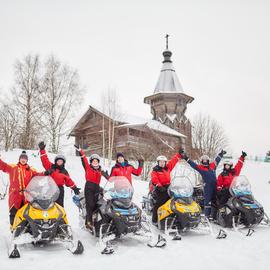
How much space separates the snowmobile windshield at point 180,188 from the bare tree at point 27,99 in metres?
18.8

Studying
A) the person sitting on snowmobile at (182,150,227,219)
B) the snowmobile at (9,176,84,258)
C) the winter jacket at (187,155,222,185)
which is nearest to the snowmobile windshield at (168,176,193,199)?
the person sitting on snowmobile at (182,150,227,219)

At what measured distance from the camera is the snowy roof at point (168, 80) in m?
47.8

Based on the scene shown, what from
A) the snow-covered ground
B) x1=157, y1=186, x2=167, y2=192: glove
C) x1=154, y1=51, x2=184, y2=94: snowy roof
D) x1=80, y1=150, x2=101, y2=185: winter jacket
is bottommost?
the snow-covered ground

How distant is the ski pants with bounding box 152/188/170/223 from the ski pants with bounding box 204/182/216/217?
1296 millimetres

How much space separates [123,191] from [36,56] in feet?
73.5

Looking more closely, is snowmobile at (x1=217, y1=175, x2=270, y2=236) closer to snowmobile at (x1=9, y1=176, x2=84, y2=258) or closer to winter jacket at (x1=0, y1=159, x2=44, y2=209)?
snowmobile at (x1=9, y1=176, x2=84, y2=258)

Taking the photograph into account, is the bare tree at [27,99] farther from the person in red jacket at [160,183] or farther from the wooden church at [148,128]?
the person in red jacket at [160,183]

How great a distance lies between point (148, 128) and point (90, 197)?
2166 cm

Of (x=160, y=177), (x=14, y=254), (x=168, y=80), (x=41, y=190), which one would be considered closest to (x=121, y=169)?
(x=160, y=177)

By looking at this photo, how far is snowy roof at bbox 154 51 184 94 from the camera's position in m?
47.8

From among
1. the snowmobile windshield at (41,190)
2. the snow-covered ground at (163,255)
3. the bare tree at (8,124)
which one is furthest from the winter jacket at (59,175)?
the bare tree at (8,124)

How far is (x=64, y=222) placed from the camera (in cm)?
502

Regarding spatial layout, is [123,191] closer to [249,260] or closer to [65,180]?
[65,180]

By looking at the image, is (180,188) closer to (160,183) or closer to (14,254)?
(160,183)
